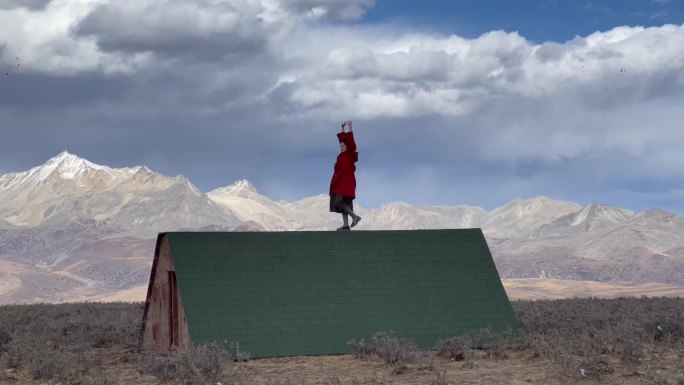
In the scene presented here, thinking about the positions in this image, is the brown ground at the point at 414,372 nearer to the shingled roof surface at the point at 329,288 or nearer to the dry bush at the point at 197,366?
the dry bush at the point at 197,366

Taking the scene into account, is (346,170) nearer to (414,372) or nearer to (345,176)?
(345,176)

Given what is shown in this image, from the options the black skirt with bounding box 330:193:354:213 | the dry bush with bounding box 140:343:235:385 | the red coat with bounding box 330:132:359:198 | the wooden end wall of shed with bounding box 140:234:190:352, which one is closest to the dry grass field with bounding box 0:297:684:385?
the dry bush with bounding box 140:343:235:385

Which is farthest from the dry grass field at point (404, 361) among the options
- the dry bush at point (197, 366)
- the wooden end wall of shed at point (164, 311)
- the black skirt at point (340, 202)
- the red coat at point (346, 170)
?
the red coat at point (346, 170)

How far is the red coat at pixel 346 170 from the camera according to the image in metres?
21.2

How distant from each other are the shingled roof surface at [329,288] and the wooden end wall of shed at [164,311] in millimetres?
551

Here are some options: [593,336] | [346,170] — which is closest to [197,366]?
[346,170]

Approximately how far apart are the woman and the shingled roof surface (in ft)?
3.13

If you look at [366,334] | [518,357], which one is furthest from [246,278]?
[518,357]

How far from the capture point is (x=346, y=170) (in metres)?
21.3

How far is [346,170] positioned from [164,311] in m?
5.37

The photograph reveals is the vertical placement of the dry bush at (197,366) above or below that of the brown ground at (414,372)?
above

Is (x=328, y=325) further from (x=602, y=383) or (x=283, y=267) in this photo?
(x=602, y=383)

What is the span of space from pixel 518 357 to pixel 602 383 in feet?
10.5

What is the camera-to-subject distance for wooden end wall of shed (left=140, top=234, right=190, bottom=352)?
61.1ft
